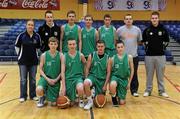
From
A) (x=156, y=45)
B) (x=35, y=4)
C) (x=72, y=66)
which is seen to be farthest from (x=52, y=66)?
(x=35, y=4)

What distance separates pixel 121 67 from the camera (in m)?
6.48

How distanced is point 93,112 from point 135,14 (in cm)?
1335

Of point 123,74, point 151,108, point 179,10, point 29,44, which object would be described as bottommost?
point 151,108

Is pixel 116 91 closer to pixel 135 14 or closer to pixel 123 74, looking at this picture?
pixel 123 74

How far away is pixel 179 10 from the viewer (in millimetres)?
18875

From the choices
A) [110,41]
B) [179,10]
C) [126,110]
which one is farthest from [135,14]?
[126,110]

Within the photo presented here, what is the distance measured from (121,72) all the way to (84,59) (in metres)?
0.69

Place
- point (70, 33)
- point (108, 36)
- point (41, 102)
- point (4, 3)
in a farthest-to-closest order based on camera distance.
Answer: point (4, 3)
point (108, 36)
point (70, 33)
point (41, 102)

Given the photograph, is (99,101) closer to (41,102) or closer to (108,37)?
(41,102)

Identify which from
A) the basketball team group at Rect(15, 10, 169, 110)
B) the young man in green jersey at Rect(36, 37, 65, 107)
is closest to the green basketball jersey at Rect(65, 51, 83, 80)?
the basketball team group at Rect(15, 10, 169, 110)

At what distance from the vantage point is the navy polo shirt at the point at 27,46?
263 inches

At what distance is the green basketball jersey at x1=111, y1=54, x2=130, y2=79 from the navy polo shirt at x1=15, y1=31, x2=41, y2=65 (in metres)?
1.45

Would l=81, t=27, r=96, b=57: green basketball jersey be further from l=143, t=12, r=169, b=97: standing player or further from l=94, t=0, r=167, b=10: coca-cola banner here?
l=94, t=0, r=167, b=10: coca-cola banner

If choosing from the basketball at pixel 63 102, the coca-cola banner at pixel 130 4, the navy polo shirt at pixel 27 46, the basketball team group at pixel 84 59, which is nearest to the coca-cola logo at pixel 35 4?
the coca-cola banner at pixel 130 4
